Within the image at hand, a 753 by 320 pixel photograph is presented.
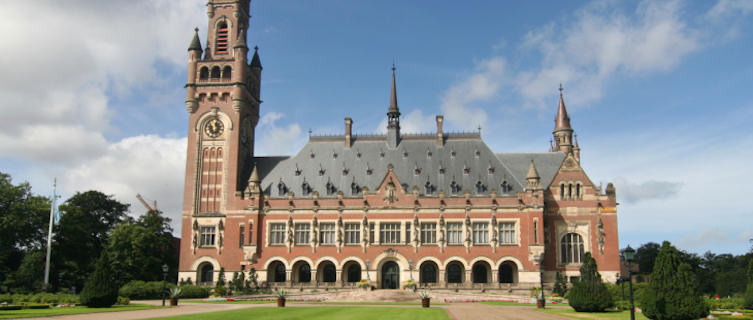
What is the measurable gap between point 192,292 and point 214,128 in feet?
73.1

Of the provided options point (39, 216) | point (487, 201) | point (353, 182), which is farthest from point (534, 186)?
point (39, 216)

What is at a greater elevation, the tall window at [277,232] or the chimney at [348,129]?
the chimney at [348,129]

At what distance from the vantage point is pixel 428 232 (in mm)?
68562

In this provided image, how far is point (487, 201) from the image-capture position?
224ft

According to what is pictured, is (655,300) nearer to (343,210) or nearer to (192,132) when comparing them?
(343,210)

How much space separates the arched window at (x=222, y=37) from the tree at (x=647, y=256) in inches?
3615

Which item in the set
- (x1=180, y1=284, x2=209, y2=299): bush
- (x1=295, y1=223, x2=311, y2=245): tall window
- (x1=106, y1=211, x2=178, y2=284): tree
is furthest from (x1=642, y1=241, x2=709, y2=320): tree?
(x1=106, y1=211, x2=178, y2=284): tree

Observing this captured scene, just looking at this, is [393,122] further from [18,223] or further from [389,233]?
[18,223]

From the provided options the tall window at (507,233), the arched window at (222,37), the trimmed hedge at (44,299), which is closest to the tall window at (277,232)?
the arched window at (222,37)

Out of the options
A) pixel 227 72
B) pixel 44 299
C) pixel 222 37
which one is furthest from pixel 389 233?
pixel 44 299

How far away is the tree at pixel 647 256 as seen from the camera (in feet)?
396

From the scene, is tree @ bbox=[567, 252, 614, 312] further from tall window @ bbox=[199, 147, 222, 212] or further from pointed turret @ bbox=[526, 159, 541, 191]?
tall window @ bbox=[199, 147, 222, 212]

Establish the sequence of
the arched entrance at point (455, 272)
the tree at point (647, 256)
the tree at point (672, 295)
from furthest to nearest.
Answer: the tree at point (647, 256)
the arched entrance at point (455, 272)
the tree at point (672, 295)

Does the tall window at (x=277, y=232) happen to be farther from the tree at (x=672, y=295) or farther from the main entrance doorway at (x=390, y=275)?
the tree at (x=672, y=295)
